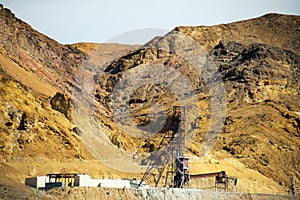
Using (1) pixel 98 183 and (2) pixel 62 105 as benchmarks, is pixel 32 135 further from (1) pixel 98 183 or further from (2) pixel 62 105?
(1) pixel 98 183

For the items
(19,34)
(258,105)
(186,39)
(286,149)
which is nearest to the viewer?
(286,149)

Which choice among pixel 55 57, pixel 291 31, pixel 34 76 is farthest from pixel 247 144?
pixel 291 31

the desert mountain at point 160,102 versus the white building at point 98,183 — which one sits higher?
the desert mountain at point 160,102

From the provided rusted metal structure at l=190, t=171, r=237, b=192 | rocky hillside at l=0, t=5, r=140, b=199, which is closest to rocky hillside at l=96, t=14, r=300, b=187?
rusted metal structure at l=190, t=171, r=237, b=192

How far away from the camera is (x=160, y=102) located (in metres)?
142

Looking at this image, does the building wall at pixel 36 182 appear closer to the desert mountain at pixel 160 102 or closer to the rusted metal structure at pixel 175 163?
the desert mountain at pixel 160 102

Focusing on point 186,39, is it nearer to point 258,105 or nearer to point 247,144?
point 258,105

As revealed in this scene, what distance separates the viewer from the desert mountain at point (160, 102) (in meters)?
83.8

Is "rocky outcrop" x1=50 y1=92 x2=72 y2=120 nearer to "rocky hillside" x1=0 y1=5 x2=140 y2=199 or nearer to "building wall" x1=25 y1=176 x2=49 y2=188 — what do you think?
"rocky hillside" x1=0 y1=5 x2=140 y2=199

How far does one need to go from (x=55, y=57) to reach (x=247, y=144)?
224 ft

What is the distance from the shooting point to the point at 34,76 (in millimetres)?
118812

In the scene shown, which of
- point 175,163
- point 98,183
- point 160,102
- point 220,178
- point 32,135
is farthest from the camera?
point 160,102

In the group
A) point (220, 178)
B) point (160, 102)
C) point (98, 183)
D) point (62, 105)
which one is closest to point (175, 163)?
point (220, 178)

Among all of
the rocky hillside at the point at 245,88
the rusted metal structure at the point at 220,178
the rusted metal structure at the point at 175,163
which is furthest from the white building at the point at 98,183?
the rocky hillside at the point at 245,88
